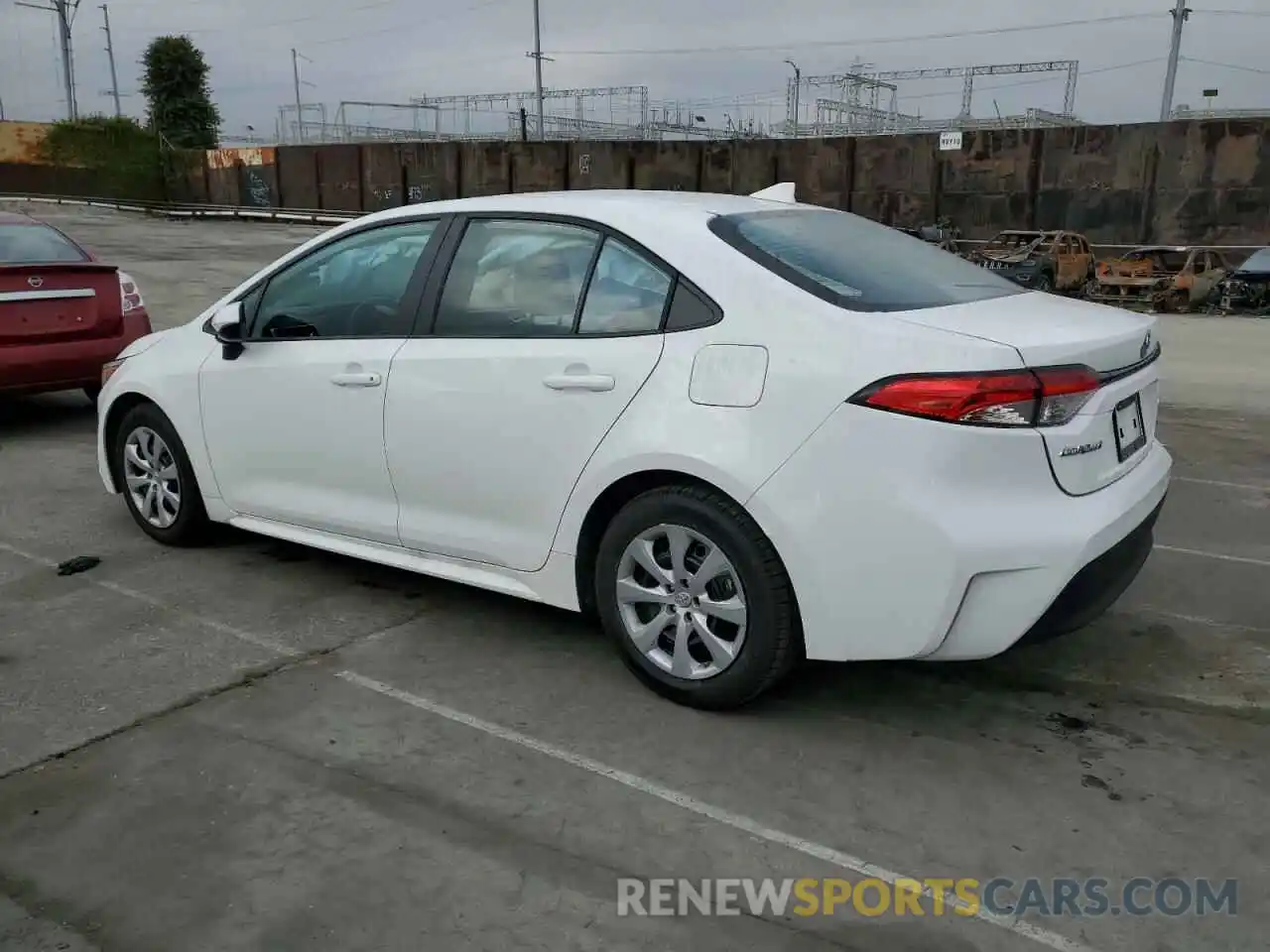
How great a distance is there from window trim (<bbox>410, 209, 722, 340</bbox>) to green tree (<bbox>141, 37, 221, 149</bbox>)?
207 ft

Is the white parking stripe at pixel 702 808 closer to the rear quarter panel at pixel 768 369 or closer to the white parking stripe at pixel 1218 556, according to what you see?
the rear quarter panel at pixel 768 369

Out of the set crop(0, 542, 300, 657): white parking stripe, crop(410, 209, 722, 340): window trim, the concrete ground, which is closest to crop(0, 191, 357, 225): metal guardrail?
crop(0, 542, 300, 657): white parking stripe

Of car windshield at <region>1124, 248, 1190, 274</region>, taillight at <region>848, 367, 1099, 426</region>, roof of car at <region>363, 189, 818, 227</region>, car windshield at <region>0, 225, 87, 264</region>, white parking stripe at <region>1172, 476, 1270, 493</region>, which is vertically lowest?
white parking stripe at <region>1172, 476, 1270, 493</region>

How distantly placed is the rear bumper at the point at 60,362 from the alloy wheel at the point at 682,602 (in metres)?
5.64

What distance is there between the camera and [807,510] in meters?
3.20

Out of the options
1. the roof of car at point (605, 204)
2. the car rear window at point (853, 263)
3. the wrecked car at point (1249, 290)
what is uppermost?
the roof of car at point (605, 204)

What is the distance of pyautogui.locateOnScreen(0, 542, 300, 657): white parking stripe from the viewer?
13.6 ft

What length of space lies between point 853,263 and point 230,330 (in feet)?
8.77

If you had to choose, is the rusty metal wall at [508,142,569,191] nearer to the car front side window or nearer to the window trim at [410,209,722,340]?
the car front side window

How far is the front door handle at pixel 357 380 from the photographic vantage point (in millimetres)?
4195

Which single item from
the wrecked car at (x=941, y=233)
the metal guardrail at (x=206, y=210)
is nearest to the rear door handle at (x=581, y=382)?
the wrecked car at (x=941, y=233)

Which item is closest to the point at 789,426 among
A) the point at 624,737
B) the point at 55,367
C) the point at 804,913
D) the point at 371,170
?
the point at 624,737

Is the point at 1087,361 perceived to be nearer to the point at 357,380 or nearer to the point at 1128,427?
the point at 1128,427

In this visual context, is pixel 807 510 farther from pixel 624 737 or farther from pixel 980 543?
pixel 624 737
